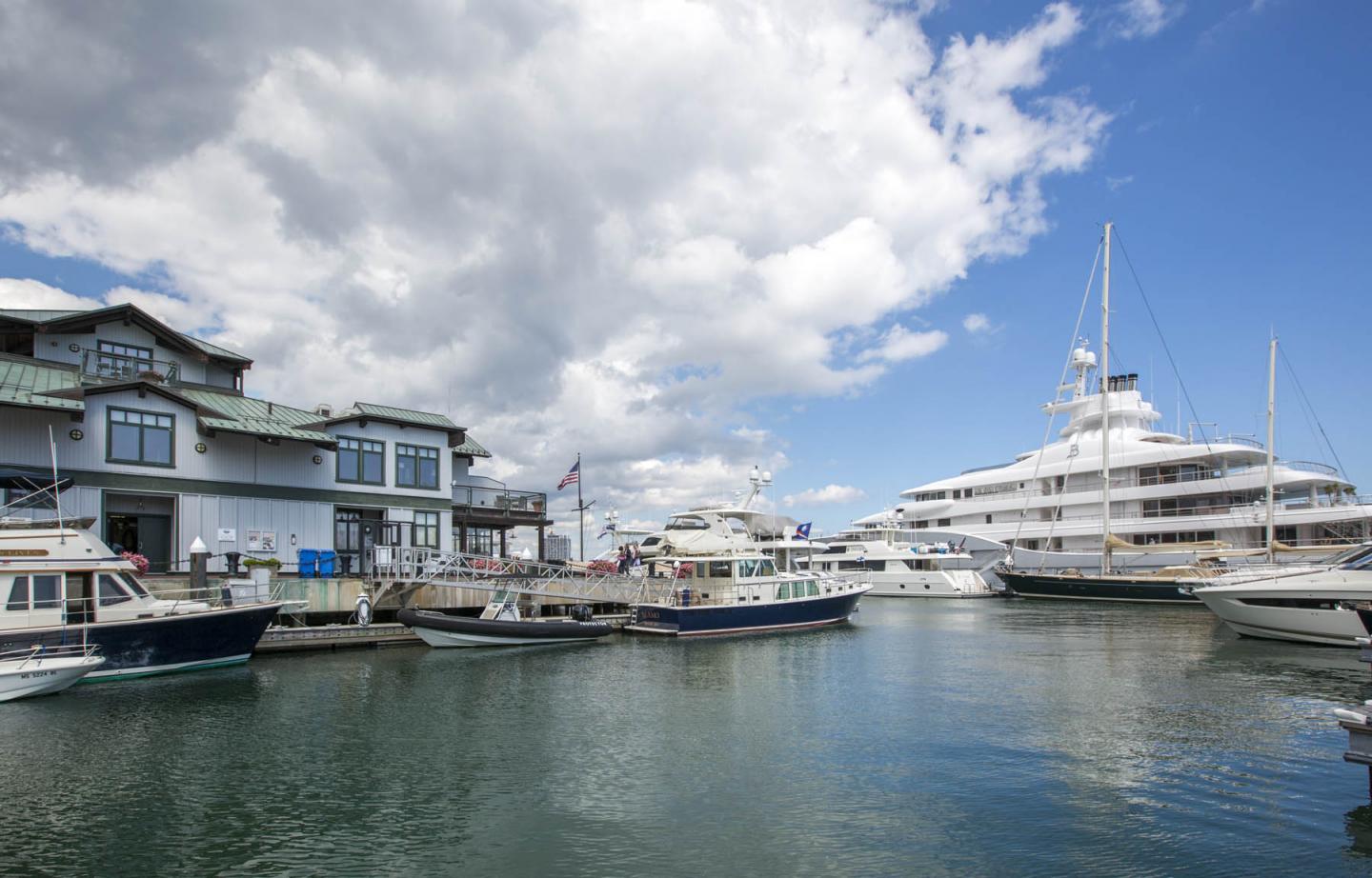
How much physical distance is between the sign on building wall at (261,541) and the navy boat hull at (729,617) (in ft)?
50.2

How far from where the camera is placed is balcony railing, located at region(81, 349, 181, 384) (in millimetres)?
32281

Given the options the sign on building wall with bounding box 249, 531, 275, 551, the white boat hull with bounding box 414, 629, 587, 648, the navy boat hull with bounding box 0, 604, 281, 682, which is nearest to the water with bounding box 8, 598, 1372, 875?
the navy boat hull with bounding box 0, 604, 281, 682

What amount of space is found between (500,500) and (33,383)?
20.9m

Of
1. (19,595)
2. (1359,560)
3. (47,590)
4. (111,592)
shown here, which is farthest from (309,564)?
(1359,560)

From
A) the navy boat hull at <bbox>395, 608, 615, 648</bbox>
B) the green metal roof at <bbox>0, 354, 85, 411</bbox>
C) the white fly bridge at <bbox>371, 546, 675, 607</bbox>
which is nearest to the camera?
the green metal roof at <bbox>0, 354, 85, 411</bbox>

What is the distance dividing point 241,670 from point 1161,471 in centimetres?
6839

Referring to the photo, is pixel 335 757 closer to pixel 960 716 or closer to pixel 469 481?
pixel 960 716

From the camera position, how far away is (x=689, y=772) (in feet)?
48.9

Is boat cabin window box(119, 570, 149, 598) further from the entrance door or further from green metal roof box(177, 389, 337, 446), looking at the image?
the entrance door

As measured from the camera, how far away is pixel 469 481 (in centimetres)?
4550

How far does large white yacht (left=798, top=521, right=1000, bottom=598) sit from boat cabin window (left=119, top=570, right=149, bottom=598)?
48078mm

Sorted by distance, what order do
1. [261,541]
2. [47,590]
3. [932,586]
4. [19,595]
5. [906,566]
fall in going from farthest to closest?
[906,566], [932,586], [261,541], [47,590], [19,595]

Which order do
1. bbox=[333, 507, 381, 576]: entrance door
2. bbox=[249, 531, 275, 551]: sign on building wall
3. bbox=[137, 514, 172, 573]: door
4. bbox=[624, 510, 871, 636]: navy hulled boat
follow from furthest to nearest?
bbox=[624, 510, 871, 636]: navy hulled boat
bbox=[333, 507, 381, 576]: entrance door
bbox=[249, 531, 275, 551]: sign on building wall
bbox=[137, 514, 172, 573]: door

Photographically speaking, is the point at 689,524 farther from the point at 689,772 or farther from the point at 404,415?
the point at 689,772
